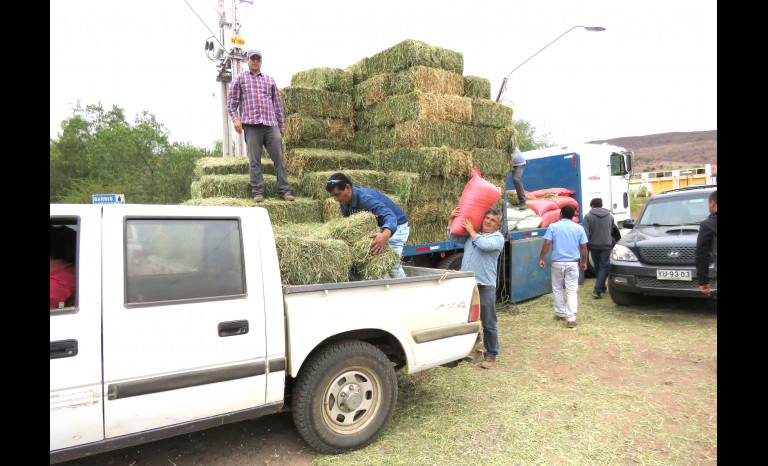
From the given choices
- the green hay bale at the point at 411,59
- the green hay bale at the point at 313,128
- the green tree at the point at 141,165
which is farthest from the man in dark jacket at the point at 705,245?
the green tree at the point at 141,165

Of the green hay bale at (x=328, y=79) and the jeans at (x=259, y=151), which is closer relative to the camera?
the jeans at (x=259, y=151)

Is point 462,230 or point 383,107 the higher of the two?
point 383,107

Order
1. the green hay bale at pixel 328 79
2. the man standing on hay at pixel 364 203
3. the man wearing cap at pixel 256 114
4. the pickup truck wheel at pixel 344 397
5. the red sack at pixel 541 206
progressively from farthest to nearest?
the red sack at pixel 541 206 → the green hay bale at pixel 328 79 → the man wearing cap at pixel 256 114 → the man standing on hay at pixel 364 203 → the pickup truck wheel at pixel 344 397

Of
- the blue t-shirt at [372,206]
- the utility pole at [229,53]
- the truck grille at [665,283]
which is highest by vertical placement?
Answer: the utility pole at [229,53]

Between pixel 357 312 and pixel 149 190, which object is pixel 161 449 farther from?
pixel 149 190

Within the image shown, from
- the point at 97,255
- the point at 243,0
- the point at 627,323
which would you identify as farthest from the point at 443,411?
the point at 243,0

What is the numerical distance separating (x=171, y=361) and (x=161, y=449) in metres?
1.19

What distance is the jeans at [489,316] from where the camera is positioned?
491cm

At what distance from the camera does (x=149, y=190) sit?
17.6m

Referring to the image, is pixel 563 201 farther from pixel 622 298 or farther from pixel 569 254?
pixel 569 254

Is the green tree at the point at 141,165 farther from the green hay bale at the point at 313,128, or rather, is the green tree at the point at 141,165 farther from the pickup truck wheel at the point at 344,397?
the pickup truck wheel at the point at 344,397

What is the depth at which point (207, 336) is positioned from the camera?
2.64m

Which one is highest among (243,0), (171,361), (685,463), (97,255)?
(243,0)

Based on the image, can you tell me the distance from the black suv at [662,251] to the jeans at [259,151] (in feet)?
17.9
